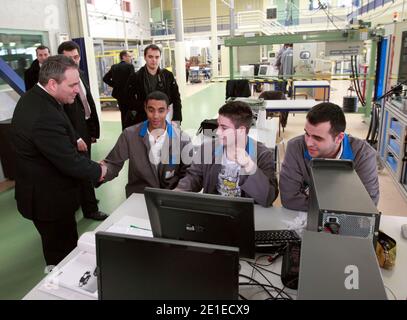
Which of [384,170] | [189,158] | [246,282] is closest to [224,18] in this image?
[384,170]

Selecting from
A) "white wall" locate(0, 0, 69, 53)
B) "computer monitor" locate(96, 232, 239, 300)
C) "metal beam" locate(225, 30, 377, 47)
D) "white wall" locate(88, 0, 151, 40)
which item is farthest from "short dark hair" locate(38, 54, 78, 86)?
"white wall" locate(88, 0, 151, 40)

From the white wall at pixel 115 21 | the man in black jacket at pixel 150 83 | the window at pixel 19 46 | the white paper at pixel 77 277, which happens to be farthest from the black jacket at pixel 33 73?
the white wall at pixel 115 21

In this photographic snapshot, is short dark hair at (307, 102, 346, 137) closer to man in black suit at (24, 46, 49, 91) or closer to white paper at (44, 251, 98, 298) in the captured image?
white paper at (44, 251, 98, 298)

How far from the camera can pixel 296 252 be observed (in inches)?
54.6

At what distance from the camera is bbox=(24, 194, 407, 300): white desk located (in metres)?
1.32

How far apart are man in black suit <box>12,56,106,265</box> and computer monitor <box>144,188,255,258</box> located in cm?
93

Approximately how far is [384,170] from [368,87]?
3398 mm

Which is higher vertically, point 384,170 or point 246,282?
point 246,282

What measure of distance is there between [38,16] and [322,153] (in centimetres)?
486

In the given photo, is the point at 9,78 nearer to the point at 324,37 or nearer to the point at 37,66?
the point at 37,66

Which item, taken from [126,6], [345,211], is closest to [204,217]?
[345,211]

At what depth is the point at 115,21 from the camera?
13.6 meters

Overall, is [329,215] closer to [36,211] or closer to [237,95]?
[36,211]
